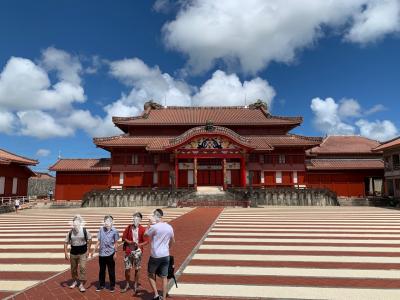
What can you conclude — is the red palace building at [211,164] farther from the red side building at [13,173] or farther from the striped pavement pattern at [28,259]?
the striped pavement pattern at [28,259]

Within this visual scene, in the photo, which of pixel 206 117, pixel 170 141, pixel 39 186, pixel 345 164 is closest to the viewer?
pixel 170 141

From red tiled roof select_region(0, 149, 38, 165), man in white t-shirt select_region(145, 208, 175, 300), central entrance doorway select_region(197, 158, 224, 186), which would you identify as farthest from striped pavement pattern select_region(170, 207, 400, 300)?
red tiled roof select_region(0, 149, 38, 165)

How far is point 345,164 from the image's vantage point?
40219 millimetres

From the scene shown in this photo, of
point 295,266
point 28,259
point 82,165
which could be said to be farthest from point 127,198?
point 295,266

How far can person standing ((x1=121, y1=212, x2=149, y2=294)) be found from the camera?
6621 millimetres

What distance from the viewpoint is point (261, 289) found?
21.9ft

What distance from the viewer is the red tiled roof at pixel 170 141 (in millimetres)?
37531

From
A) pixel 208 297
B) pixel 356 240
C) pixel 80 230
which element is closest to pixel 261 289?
pixel 208 297

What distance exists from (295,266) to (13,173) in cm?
3536

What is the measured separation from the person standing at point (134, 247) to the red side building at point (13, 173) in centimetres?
2944

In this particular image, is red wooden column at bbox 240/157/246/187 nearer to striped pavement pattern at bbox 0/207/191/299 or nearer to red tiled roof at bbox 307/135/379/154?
red tiled roof at bbox 307/135/379/154

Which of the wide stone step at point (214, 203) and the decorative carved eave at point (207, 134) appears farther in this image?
the decorative carved eave at point (207, 134)

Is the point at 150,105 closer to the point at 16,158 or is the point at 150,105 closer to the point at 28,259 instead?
the point at 16,158

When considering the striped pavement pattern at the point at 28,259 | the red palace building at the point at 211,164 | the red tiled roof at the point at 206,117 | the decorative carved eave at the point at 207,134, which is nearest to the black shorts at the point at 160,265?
the striped pavement pattern at the point at 28,259
